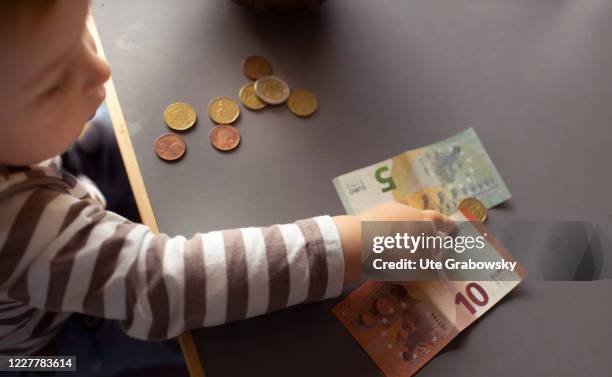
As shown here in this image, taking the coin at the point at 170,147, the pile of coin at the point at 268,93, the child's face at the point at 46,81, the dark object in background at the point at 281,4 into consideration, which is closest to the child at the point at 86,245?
the child's face at the point at 46,81

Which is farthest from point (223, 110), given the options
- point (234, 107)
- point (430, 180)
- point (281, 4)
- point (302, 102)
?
point (430, 180)

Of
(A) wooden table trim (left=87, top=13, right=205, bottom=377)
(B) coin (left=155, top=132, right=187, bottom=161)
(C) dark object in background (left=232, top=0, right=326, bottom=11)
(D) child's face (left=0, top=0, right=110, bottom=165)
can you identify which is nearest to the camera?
(D) child's face (left=0, top=0, right=110, bottom=165)

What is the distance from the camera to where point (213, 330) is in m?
0.66

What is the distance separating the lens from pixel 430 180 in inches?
31.6

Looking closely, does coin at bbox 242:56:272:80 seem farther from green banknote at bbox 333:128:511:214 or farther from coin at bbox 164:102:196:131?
green banknote at bbox 333:128:511:214

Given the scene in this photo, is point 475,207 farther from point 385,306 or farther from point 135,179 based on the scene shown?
point 135,179

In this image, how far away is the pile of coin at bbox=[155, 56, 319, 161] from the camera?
0.76 metres

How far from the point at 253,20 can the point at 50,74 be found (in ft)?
1.52

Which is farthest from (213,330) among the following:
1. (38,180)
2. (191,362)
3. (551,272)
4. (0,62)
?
(551,272)

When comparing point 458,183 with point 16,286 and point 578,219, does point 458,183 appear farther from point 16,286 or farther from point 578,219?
point 16,286

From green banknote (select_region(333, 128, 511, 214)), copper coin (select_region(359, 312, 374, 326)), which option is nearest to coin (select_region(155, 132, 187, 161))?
green banknote (select_region(333, 128, 511, 214))

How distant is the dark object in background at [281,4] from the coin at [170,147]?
292 millimetres

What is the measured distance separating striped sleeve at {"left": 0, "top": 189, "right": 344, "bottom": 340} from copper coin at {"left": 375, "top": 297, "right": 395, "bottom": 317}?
7 cm

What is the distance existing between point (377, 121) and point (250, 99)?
0.21 metres
